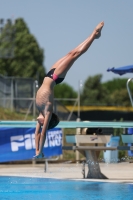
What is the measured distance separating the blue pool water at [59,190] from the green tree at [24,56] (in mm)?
43425

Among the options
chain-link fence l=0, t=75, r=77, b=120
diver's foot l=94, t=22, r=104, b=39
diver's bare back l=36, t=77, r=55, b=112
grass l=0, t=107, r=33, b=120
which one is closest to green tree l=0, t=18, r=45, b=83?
chain-link fence l=0, t=75, r=77, b=120

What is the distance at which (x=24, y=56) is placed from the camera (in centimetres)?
5475

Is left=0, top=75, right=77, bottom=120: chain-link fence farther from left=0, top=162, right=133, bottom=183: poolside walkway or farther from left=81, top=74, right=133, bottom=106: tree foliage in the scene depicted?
left=81, top=74, right=133, bottom=106: tree foliage

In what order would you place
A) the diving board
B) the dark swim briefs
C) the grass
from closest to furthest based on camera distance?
the dark swim briefs
the diving board
the grass

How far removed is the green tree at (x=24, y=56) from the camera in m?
53.6

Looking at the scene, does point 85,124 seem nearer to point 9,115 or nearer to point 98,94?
point 9,115

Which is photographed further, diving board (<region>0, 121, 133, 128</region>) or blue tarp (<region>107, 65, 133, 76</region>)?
blue tarp (<region>107, 65, 133, 76</region>)

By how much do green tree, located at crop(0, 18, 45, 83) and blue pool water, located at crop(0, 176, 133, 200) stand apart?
4343 cm

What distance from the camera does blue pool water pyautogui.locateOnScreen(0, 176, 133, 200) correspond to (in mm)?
8000

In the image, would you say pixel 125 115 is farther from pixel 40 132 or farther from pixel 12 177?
pixel 40 132

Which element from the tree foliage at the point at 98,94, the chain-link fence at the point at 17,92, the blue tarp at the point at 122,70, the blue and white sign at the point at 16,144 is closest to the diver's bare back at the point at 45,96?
the blue and white sign at the point at 16,144

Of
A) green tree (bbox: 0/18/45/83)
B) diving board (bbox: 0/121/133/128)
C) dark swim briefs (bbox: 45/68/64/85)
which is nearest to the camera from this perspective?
dark swim briefs (bbox: 45/68/64/85)

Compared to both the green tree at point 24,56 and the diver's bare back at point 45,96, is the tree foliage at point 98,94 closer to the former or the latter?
the green tree at point 24,56

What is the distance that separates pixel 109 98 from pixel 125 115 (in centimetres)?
4285
